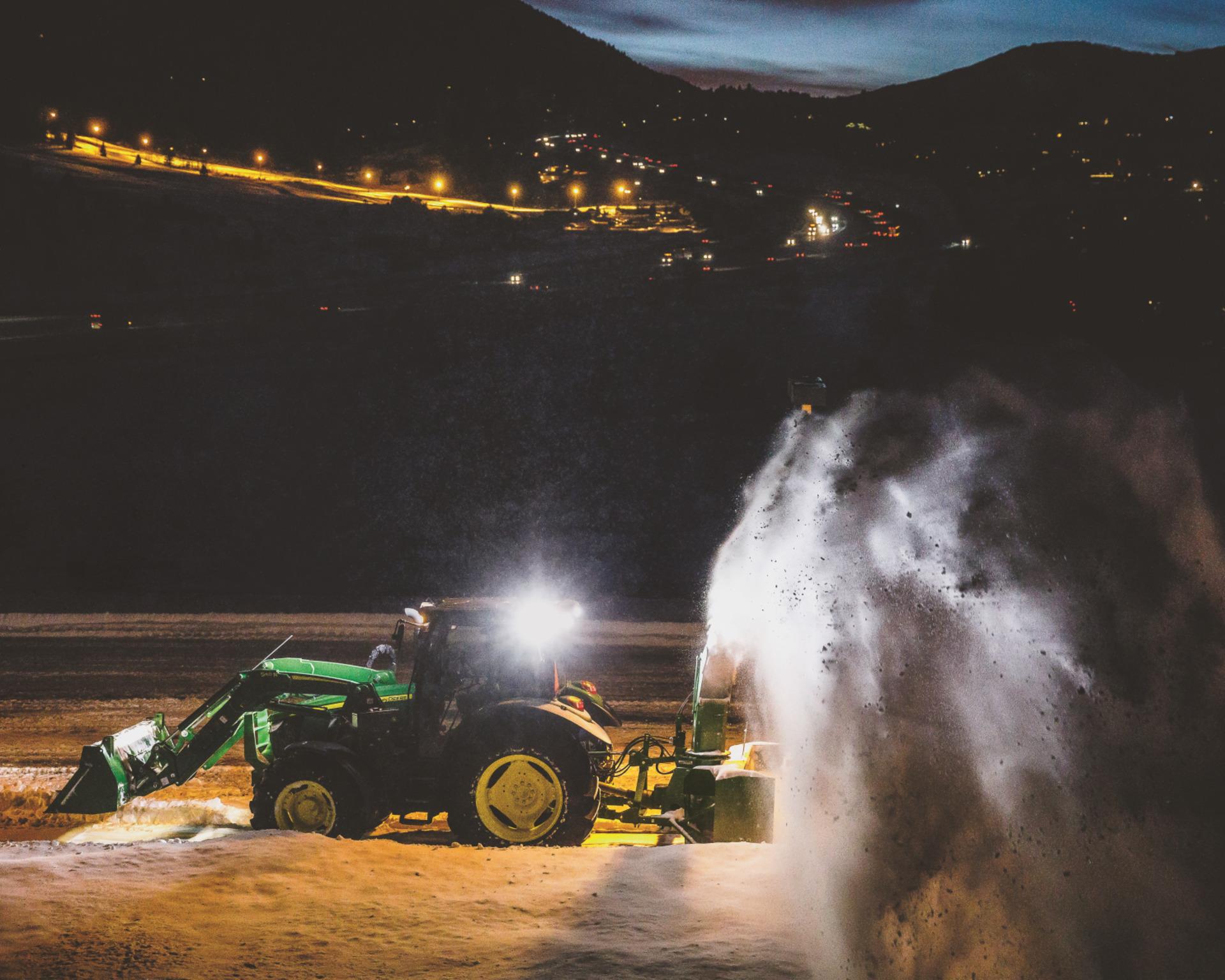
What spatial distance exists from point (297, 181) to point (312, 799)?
83450mm

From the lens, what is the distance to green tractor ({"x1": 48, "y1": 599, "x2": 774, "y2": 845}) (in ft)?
30.8

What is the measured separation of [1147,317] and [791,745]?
101 feet

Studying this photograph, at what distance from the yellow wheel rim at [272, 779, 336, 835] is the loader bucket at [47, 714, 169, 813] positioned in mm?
1386

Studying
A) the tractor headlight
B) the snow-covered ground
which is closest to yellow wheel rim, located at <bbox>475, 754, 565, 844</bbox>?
the snow-covered ground

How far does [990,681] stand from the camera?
1476cm

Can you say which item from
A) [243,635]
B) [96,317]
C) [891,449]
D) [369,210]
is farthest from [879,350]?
[369,210]

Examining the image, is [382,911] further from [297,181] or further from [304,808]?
[297,181]

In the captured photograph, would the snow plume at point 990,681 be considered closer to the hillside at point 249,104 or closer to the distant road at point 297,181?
the distant road at point 297,181

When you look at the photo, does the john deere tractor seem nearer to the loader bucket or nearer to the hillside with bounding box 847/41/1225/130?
the loader bucket

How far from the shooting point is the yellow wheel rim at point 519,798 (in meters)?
9.36

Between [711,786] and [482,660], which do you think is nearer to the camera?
[711,786]

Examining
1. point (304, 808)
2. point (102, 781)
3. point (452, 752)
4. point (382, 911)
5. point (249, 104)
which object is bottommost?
point (382, 911)

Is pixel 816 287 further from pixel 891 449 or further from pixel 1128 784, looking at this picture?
pixel 1128 784

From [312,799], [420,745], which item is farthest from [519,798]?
[312,799]
